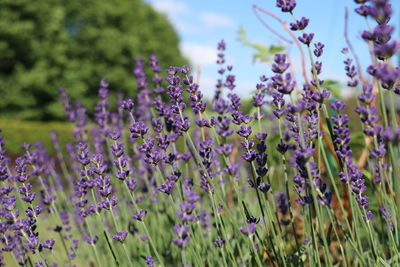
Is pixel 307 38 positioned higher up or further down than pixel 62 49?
further down

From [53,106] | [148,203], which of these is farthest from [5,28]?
[148,203]

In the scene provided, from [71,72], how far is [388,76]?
2625 cm

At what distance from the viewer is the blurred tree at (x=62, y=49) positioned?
23297mm

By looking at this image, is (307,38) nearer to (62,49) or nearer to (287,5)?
(287,5)

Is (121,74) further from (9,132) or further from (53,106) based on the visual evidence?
(9,132)

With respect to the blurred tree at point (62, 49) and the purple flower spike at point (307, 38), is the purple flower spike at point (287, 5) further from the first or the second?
the blurred tree at point (62, 49)

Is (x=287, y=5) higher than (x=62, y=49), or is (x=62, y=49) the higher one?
(x=62, y=49)

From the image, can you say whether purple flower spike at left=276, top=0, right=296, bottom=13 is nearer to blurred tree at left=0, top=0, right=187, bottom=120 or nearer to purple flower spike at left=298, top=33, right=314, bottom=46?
purple flower spike at left=298, top=33, right=314, bottom=46

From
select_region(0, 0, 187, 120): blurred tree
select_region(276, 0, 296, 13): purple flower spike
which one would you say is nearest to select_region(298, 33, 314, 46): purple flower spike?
select_region(276, 0, 296, 13): purple flower spike

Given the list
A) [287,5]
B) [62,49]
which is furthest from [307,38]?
[62,49]

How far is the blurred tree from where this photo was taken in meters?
23.3

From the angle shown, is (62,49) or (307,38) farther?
(62,49)

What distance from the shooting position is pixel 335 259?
9.07 feet

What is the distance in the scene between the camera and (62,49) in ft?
83.5
